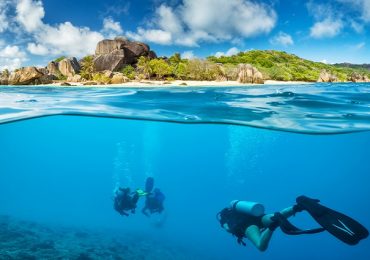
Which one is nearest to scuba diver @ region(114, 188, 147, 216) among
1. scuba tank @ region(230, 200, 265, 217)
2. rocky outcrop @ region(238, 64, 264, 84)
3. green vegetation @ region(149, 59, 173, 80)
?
scuba tank @ region(230, 200, 265, 217)

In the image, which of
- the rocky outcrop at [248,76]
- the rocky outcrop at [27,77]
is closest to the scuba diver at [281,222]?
the rocky outcrop at [248,76]

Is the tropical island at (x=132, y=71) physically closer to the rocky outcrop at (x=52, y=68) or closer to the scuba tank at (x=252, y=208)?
the rocky outcrop at (x=52, y=68)

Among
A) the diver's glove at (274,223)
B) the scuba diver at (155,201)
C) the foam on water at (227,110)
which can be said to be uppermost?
the foam on water at (227,110)

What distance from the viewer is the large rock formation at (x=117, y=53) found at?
73750 millimetres

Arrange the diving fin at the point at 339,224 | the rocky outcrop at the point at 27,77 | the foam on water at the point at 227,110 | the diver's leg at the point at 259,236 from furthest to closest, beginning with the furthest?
the rocky outcrop at the point at 27,77 → the foam on water at the point at 227,110 → the diver's leg at the point at 259,236 → the diving fin at the point at 339,224

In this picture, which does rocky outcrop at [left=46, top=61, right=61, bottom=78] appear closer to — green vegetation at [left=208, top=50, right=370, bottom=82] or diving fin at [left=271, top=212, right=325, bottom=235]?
green vegetation at [left=208, top=50, right=370, bottom=82]

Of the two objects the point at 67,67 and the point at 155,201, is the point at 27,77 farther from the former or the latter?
the point at 155,201

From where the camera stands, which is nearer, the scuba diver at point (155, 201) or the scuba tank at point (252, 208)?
the scuba tank at point (252, 208)

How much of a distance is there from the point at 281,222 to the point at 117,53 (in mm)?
73900

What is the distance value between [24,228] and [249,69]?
168 ft

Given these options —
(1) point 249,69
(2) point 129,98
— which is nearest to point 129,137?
(2) point 129,98

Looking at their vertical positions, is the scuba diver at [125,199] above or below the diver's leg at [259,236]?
below

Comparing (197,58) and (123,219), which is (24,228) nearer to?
(123,219)

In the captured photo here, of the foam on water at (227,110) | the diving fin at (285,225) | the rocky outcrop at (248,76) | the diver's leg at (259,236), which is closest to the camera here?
the diving fin at (285,225)
